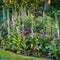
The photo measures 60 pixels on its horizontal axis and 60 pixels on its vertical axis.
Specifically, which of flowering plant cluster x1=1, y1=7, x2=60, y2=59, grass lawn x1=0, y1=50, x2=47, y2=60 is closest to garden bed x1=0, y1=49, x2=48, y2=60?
grass lawn x1=0, y1=50, x2=47, y2=60

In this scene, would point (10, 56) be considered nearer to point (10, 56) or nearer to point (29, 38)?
point (10, 56)

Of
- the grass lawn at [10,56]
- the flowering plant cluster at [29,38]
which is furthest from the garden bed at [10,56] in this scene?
the flowering plant cluster at [29,38]

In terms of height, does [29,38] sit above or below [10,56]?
above

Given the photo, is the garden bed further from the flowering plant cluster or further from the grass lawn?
the flowering plant cluster

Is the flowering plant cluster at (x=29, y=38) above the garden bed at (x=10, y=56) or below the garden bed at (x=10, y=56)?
above

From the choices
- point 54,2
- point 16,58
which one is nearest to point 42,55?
point 16,58

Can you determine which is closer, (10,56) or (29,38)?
(10,56)

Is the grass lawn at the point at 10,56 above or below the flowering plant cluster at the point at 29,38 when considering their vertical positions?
below

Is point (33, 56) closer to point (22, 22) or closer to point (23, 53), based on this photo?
point (23, 53)

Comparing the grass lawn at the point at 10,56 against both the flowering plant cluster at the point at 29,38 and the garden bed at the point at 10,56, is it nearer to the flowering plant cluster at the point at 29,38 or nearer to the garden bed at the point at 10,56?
the garden bed at the point at 10,56

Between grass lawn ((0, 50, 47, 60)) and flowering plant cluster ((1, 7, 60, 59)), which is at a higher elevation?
flowering plant cluster ((1, 7, 60, 59))

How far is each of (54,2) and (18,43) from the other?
7238 mm

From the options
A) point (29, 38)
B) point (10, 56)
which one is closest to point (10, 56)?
point (10, 56)

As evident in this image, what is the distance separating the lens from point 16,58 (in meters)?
7.86
